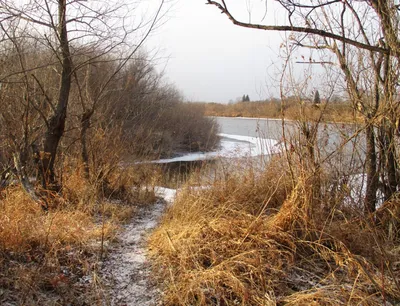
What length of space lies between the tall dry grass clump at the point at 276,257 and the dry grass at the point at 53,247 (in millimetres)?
684

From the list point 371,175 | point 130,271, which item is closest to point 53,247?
point 130,271

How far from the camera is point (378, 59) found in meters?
4.09

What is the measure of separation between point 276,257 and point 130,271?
146 centimetres

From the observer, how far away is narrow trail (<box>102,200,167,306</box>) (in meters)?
2.80

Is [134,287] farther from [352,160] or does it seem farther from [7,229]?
[352,160]

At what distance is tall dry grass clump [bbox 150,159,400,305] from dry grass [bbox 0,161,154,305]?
68cm

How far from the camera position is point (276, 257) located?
314 cm

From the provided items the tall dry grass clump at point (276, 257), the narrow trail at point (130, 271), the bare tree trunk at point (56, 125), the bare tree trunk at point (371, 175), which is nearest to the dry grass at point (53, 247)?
the narrow trail at point (130, 271)

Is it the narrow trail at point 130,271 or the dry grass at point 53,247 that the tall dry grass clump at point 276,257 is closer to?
the narrow trail at point 130,271

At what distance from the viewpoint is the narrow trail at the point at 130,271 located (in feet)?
9.18

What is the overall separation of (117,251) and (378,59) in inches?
156

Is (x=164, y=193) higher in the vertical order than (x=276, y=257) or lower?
lower

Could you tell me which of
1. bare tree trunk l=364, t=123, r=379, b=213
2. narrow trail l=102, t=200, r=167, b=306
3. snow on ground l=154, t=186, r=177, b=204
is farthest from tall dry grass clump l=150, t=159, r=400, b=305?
snow on ground l=154, t=186, r=177, b=204

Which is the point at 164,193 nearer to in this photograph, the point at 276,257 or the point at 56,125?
the point at 56,125
